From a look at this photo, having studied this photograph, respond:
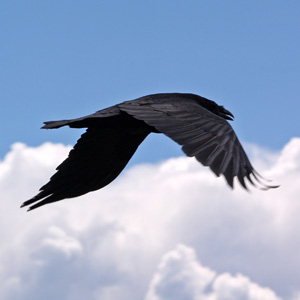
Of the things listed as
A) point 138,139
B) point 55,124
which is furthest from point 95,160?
point 55,124

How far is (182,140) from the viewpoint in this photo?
975 cm

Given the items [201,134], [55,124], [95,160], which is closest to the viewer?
[201,134]

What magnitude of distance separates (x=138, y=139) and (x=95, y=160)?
0.74 metres

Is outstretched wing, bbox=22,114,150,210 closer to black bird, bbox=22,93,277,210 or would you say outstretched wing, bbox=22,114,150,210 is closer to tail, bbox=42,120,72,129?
black bird, bbox=22,93,277,210

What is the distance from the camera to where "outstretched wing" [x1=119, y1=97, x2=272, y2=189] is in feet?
31.1

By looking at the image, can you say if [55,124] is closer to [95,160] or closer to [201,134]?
[95,160]

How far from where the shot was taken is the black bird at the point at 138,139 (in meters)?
9.67

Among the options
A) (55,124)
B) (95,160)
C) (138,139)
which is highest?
(138,139)

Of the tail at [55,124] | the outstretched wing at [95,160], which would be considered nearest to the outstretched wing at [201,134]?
the tail at [55,124]

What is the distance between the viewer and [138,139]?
12297 millimetres

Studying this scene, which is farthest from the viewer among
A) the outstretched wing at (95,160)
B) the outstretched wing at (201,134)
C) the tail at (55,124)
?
the outstretched wing at (95,160)

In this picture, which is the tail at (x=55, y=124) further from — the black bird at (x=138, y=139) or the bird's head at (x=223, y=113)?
the bird's head at (x=223, y=113)

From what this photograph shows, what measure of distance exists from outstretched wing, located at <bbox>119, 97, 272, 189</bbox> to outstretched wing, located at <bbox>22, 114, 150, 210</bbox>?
1031mm

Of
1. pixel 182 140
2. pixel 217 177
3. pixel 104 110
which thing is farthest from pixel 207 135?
pixel 104 110
